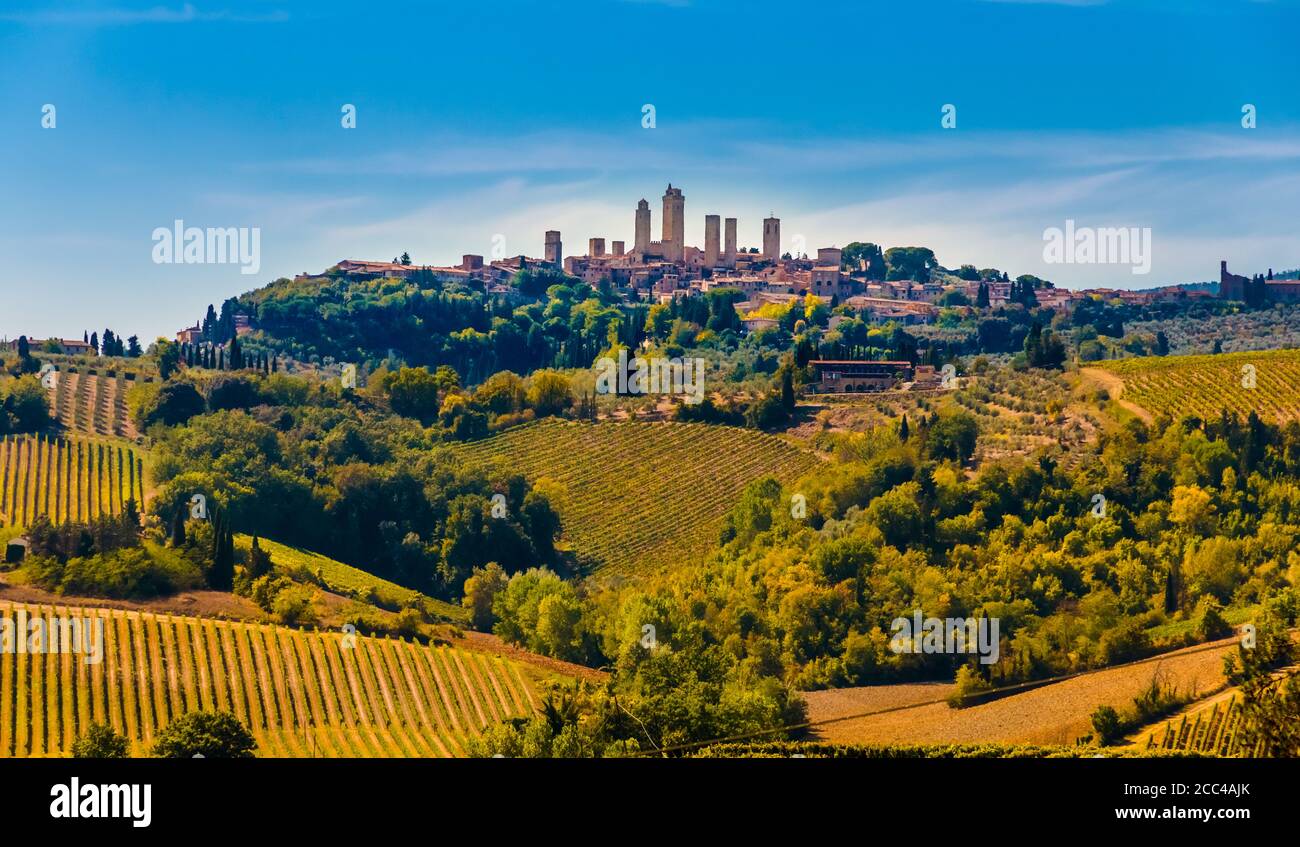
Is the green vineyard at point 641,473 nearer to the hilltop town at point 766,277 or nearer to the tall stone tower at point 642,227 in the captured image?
the hilltop town at point 766,277

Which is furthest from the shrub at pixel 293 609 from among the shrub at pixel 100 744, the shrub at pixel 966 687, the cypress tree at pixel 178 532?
the shrub at pixel 966 687

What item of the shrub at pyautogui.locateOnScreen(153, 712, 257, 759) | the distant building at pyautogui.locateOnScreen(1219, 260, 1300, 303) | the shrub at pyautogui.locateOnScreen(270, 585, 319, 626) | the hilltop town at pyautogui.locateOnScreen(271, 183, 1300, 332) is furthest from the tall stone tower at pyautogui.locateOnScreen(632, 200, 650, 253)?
the shrub at pyautogui.locateOnScreen(153, 712, 257, 759)

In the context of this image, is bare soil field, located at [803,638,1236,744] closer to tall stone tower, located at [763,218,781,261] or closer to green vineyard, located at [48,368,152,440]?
green vineyard, located at [48,368,152,440]

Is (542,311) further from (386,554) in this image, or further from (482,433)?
(386,554)

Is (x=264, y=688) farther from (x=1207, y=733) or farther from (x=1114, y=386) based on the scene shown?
(x=1114, y=386)
